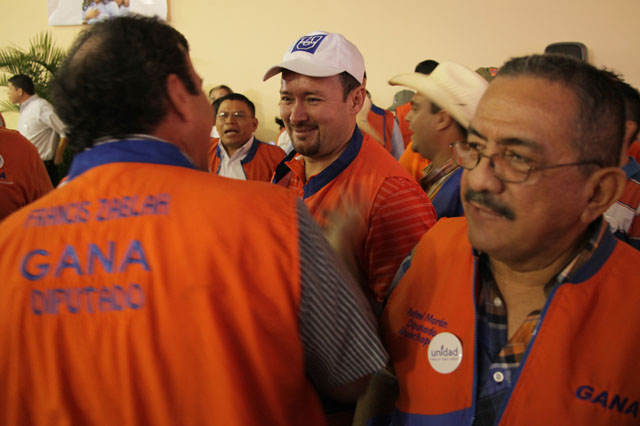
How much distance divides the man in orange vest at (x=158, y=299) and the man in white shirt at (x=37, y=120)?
210 inches

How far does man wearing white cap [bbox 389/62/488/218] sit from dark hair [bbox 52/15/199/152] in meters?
1.14

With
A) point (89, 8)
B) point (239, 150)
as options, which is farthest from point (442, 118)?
point (89, 8)

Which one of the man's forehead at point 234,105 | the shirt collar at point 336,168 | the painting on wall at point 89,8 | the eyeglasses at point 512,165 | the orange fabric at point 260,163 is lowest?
the orange fabric at point 260,163

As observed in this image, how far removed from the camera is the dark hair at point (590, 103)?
90 cm

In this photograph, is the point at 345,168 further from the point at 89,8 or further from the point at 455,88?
the point at 89,8

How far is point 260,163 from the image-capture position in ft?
11.3

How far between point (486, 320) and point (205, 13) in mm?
6396

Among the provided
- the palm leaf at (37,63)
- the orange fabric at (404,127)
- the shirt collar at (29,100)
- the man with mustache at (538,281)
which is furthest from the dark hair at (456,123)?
the palm leaf at (37,63)

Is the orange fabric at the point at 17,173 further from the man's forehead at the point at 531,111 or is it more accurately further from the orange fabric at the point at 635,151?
the orange fabric at the point at 635,151

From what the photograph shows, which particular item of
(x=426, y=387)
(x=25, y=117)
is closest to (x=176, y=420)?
(x=426, y=387)

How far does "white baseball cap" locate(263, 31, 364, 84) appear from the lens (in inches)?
69.5

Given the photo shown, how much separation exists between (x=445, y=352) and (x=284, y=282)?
0.42 meters

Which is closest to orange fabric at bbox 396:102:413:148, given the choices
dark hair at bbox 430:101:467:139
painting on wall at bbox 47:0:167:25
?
dark hair at bbox 430:101:467:139

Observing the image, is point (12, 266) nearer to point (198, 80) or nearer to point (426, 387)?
point (198, 80)
